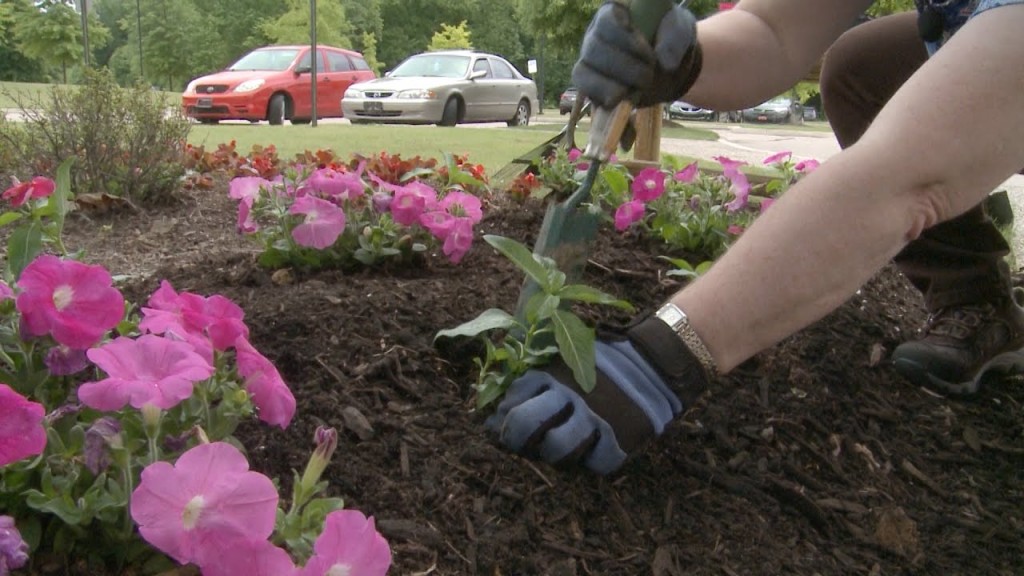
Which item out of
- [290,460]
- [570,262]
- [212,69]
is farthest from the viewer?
[212,69]

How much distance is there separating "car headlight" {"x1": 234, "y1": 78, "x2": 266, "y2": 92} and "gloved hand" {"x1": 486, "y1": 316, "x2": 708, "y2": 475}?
12579 mm

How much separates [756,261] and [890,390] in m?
0.84

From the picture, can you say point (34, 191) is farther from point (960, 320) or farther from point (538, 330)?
point (960, 320)

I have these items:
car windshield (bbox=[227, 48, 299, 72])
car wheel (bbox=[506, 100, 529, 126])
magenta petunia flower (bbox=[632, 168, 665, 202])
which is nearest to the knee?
magenta petunia flower (bbox=[632, 168, 665, 202])

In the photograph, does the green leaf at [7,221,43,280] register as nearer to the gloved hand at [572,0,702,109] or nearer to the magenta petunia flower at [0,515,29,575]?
the magenta petunia flower at [0,515,29,575]

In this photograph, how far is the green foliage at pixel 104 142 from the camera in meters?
3.16

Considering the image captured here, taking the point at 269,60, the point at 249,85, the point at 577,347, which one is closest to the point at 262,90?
the point at 249,85

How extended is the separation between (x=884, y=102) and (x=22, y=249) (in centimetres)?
200

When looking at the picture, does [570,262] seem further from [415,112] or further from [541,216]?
[415,112]

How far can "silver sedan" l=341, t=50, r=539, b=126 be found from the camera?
12.9 meters

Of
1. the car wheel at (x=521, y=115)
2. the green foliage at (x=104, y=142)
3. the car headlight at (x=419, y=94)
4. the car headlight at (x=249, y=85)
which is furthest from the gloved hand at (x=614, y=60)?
the car wheel at (x=521, y=115)

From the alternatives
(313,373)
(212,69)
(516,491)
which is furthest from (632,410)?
(212,69)

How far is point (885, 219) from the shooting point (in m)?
1.26

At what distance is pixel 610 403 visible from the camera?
127cm
